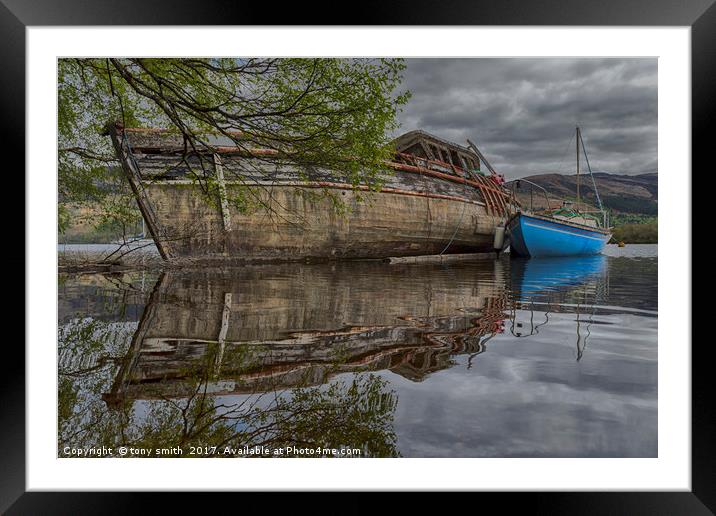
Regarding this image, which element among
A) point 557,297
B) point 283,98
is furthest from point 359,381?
point 557,297

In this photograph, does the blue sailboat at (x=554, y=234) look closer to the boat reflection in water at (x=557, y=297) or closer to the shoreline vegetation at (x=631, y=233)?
the boat reflection in water at (x=557, y=297)

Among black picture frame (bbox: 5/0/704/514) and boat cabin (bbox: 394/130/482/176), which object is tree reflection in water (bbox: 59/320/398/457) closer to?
black picture frame (bbox: 5/0/704/514)

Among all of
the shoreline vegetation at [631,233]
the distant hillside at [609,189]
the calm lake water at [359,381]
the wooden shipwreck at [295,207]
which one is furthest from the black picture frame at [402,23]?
the shoreline vegetation at [631,233]

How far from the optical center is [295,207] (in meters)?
9.56

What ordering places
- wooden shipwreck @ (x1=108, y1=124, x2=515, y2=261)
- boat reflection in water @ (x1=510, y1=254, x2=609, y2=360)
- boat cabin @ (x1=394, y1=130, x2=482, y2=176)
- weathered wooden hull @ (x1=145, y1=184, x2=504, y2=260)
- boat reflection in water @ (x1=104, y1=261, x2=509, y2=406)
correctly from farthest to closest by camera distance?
boat cabin @ (x1=394, y1=130, x2=482, y2=176), weathered wooden hull @ (x1=145, y1=184, x2=504, y2=260), wooden shipwreck @ (x1=108, y1=124, x2=515, y2=261), boat reflection in water @ (x1=510, y1=254, x2=609, y2=360), boat reflection in water @ (x1=104, y1=261, x2=509, y2=406)

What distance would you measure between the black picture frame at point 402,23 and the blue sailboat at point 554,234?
912cm

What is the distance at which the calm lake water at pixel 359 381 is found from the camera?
2.52 meters

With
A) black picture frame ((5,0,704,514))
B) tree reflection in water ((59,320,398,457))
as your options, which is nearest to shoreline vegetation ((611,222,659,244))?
black picture frame ((5,0,704,514))

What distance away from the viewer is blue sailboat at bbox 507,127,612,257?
11.3 m

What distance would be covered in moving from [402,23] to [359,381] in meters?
2.04

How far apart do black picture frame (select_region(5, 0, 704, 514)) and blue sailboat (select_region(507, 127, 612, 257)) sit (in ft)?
29.9

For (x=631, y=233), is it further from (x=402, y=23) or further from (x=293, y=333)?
(x=402, y=23)
